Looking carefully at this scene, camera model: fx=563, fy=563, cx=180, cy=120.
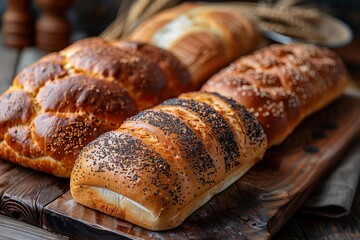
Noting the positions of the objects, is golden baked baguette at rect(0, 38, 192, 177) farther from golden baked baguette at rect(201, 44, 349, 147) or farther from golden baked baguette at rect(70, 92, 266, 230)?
golden baked baguette at rect(201, 44, 349, 147)

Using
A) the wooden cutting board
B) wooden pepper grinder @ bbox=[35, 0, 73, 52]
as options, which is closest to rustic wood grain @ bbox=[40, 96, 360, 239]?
the wooden cutting board

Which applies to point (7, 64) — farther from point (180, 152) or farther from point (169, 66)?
point (180, 152)

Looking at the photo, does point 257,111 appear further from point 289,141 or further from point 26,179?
point 26,179

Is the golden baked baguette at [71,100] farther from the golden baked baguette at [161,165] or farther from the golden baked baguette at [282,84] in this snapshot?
the golden baked baguette at [282,84]

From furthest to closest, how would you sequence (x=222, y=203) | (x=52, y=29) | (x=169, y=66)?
(x=52, y=29), (x=169, y=66), (x=222, y=203)

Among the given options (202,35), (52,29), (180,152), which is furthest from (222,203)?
(52,29)

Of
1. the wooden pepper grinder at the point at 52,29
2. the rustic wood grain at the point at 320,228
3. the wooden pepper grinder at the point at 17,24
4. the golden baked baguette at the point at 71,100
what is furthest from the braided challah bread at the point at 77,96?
the wooden pepper grinder at the point at 17,24
